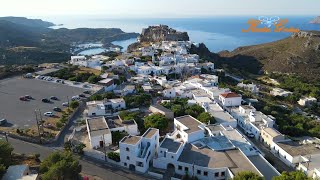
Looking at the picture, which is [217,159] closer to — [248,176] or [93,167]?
[248,176]

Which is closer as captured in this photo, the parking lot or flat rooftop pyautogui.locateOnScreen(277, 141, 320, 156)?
flat rooftop pyautogui.locateOnScreen(277, 141, 320, 156)

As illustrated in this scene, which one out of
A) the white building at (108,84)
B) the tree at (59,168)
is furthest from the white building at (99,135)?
the white building at (108,84)

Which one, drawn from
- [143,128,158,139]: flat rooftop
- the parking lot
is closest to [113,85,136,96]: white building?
the parking lot

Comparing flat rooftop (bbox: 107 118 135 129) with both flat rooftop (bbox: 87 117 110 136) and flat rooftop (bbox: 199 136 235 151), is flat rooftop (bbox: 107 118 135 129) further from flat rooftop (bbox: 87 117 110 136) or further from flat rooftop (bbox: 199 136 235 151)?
flat rooftop (bbox: 199 136 235 151)

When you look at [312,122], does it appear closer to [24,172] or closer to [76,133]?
[76,133]

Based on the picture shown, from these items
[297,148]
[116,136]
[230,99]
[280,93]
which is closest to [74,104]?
[116,136]

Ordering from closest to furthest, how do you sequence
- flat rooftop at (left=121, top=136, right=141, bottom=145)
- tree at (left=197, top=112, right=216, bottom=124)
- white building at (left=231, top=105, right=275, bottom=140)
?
flat rooftop at (left=121, top=136, right=141, bottom=145), tree at (left=197, top=112, right=216, bottom=124), white building at (left=231, top=105, right=275, bottom=140)

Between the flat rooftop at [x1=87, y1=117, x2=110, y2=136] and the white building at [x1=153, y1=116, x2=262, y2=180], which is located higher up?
the flat rooftop at [x1=87, y1=117, x2=110, y2=136]
